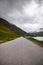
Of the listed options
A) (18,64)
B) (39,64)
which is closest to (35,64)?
(39,64)

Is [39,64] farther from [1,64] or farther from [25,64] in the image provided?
[1,64]

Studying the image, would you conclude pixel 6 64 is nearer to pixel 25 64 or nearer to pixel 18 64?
pixel 18 64

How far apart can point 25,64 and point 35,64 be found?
71 centimetres

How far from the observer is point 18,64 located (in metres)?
7.13

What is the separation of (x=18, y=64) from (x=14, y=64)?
0.90ft

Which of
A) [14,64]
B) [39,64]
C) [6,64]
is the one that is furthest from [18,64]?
[39,64]

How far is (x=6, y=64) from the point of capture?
704 centimetres

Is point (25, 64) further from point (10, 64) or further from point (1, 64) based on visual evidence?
point (1, 64)

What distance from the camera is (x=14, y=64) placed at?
7.10 meters

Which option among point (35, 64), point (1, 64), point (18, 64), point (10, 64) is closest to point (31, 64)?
point (35, 64)

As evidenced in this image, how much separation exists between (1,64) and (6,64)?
0.36 metres

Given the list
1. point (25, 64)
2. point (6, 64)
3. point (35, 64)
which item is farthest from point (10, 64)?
point (35, 64)

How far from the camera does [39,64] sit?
732 cm

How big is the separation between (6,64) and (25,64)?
4.29 feet
